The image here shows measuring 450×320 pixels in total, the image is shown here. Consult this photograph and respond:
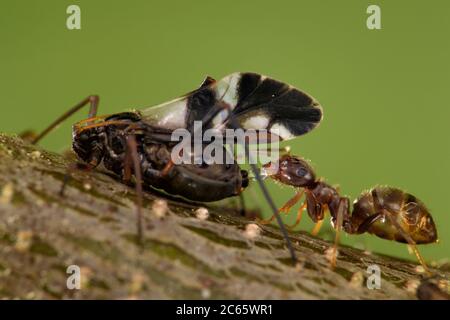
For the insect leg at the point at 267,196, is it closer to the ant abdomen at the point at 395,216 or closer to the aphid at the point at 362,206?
the aphid at the point at 362,206

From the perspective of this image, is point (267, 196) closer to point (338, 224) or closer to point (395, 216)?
point (338, 224)

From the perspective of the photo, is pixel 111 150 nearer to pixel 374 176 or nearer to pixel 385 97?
pixel 374 176

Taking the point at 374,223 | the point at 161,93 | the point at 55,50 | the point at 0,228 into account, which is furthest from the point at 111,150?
the point at 55,50

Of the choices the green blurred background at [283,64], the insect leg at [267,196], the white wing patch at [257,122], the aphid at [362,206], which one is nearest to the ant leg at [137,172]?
the insect leg at [267,196]

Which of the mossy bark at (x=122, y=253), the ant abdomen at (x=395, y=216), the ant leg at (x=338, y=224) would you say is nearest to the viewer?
the mossy bark at (x=122, y=253)

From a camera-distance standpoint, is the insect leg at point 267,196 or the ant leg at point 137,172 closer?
the ant leg at point 137,172

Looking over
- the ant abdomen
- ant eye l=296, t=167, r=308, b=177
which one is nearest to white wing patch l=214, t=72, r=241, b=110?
ant eye l=296, t=167, r=308, b=177
